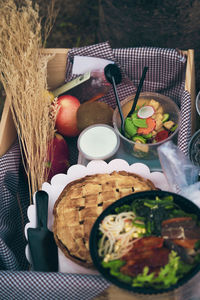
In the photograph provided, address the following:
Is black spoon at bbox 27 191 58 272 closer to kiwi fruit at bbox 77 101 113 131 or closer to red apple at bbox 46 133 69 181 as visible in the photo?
red apple at bbox 46 133 69 181

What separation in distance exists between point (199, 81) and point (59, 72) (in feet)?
2.40

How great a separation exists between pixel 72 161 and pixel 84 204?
1.53 feet

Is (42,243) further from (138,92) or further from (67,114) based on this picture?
(138,92)

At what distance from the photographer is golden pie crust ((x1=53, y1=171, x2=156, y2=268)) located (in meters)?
1.20

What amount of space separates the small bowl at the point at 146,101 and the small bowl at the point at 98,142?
1.4 inches

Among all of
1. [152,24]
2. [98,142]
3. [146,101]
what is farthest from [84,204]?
[152,24]

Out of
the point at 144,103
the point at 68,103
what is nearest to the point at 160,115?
the point at 144,103

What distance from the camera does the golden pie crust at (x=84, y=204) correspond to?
1.20 metres

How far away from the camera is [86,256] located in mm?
1181

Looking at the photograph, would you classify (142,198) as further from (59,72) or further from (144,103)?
(59,72)

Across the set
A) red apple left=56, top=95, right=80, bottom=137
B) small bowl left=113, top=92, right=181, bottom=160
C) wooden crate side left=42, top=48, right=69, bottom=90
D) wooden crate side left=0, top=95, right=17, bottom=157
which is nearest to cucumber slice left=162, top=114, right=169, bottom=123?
small bowl left=113, top=92, right=181, bottom=160

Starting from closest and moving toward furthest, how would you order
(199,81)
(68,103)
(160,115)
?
1. (160,115)
2. (68,103)
3. (199,81)

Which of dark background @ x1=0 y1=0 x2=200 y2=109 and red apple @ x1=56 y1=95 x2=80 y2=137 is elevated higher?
dark background @ x1=0 y1=0 x2=200 y2=109

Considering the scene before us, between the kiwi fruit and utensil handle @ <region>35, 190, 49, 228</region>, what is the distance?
38 centimetres
